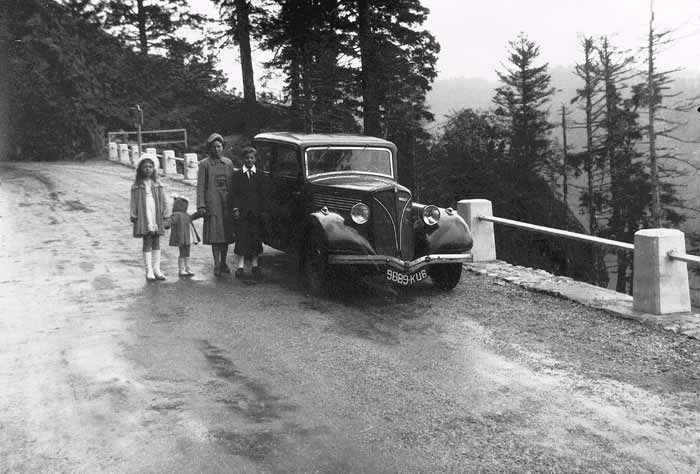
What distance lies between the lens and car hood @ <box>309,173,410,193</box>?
375 inches

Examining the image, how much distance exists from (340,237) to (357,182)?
1306 millimetres

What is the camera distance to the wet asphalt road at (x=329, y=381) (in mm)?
4609

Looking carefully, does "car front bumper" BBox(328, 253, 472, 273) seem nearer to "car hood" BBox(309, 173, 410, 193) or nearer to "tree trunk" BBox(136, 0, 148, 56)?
"car hood" BBox(309, 173, 410, 193)

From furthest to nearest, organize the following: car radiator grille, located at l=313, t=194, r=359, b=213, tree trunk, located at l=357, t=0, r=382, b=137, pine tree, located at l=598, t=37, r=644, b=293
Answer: pine tree, located at l=598, t=37, r=644, b=293, tree trunk, located at l=357, t=0, r=382, b=137, car radiator grille, located at l=313, t=194, r=359, b=213

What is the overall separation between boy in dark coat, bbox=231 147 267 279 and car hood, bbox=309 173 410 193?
75 cm

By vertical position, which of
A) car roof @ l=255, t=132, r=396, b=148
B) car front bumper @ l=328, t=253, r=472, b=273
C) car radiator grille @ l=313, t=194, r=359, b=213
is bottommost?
car front bumper @ l=328, t=253, r=472, b=273

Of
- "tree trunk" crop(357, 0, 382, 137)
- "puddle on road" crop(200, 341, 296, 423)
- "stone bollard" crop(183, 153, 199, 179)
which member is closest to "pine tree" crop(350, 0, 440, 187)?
"tree trunk" crop(357, 0, 382, 137)

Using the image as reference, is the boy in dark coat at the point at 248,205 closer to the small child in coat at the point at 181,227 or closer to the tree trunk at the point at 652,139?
the small child in coat at the point at 181,227

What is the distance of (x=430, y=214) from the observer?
9.84 m

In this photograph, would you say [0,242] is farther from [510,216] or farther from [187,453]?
[510,216]

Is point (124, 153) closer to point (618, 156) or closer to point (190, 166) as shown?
point (190, 166)

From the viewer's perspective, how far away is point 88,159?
123 ft

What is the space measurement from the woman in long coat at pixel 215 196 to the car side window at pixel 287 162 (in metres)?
0.72

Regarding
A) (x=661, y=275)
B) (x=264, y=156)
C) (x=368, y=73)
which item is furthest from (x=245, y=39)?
(x=661, y=275)
